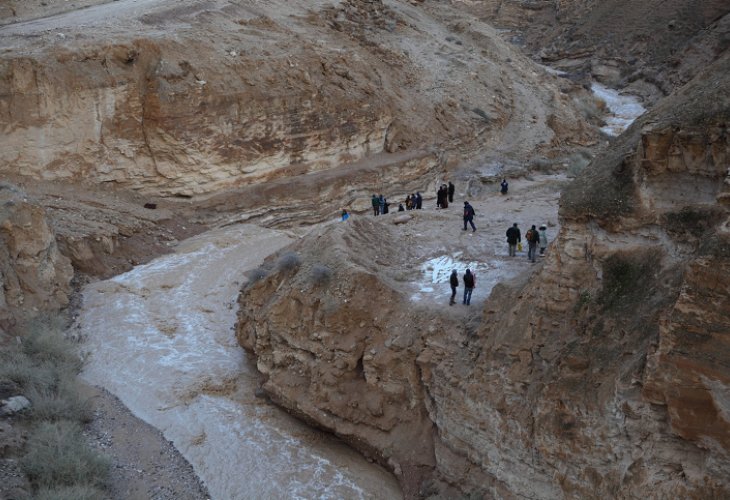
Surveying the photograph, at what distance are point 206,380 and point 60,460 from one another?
3.80 m

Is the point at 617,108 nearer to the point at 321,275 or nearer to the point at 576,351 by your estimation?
the point at 321,275

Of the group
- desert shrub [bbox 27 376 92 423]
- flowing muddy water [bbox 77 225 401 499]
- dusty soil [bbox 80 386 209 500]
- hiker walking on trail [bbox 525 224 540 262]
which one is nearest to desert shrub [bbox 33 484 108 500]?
dusty soil [bbox 80 386 209 500]

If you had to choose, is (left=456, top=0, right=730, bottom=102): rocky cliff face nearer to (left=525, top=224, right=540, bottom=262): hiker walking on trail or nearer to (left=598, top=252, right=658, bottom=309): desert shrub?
(left=525, top=224, right=540, bottom=262): hiker walking on trail

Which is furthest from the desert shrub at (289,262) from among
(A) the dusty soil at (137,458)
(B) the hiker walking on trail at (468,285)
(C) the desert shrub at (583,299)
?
(C) the desert shrub at (583,299)

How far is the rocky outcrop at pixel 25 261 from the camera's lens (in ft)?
46.7

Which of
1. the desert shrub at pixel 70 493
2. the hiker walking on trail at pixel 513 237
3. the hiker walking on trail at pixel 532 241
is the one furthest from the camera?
the hiker walking on trail at pixel 513 237

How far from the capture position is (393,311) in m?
11.2

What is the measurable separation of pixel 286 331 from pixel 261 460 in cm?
230

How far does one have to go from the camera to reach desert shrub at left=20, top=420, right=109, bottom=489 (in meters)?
9.24

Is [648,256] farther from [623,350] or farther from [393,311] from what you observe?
[393,311]

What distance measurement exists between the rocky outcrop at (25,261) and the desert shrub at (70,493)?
6024 millimetres

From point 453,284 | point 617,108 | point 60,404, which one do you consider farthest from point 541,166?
point 60,404

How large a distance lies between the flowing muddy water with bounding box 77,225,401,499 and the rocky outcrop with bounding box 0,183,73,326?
3.03ft

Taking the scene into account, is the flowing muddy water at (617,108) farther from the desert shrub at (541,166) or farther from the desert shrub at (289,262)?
the desert shrub at (289,262)
